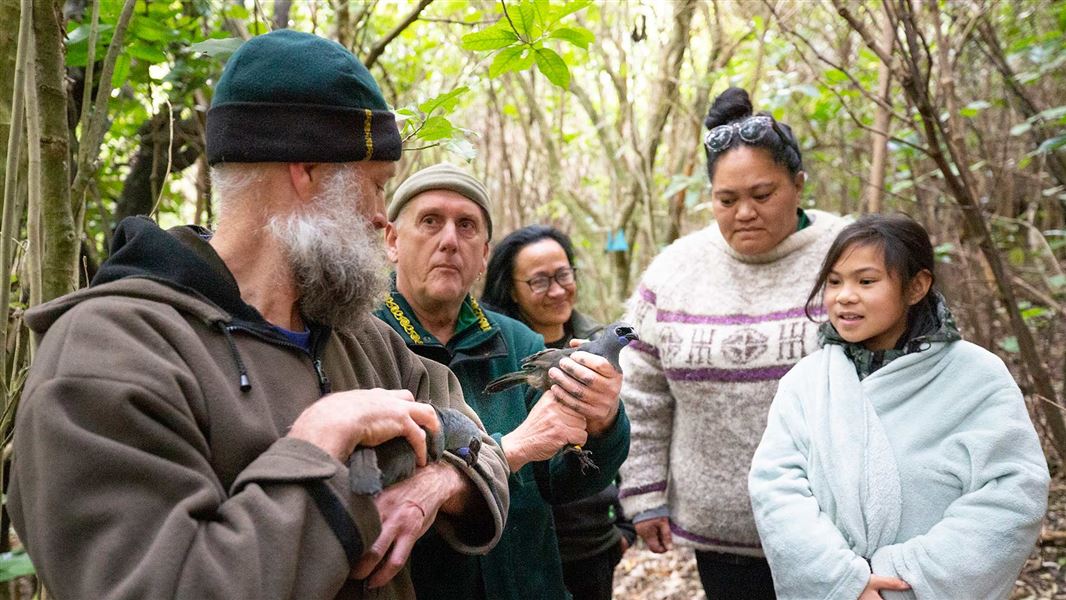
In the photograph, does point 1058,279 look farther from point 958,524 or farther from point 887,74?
point 958,524

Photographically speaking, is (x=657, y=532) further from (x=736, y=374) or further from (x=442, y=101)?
(x=442, y=101)

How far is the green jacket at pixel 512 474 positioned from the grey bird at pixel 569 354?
3.0 inches

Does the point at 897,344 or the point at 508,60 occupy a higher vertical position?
the point at 508,60

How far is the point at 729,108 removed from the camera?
3.25m

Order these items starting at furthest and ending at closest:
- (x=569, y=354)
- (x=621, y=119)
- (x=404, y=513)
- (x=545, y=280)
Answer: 1. (x=621, y=119)
2. (x=545, y=280)
3. (x=569, y=354)
4. (x=404, y=513)

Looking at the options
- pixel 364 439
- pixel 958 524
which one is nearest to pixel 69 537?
pixel 364 439

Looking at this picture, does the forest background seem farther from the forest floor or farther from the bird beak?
the bird beak

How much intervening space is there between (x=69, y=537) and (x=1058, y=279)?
560 cm

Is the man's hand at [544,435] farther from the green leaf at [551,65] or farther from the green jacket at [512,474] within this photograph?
the green leaf at [551,65]

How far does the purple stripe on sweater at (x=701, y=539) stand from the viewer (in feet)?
10.2

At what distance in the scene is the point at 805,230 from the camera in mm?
3184

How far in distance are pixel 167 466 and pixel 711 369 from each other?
2.24 metres

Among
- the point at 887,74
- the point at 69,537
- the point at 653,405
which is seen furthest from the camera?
the point at 887,74

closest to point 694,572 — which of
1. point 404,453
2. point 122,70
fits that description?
point 404,453
